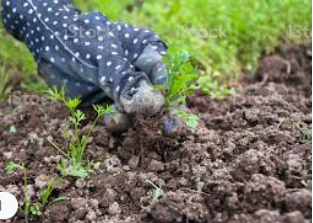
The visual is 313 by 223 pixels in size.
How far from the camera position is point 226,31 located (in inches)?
132

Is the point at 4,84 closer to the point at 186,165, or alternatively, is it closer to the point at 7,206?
the point at 7,206

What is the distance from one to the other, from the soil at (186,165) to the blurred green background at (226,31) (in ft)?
1.67

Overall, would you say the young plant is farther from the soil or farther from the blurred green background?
the blurred green background

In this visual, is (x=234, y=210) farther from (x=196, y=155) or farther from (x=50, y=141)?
(x=50, y=141)

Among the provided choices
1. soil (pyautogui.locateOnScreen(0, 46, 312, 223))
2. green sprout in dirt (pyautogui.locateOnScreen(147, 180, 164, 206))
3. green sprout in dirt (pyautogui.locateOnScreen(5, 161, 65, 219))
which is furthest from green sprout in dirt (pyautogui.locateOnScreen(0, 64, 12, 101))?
green sprout in dirt (pyautogui.locateOnScreen(147, 180, 164, 206))

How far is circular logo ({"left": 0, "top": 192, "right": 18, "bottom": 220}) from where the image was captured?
1.93 metres

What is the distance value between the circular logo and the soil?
0.05 metres

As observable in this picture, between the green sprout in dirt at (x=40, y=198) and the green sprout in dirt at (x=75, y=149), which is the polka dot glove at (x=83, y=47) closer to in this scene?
the green sprout in dirt at (x=75, y=149)

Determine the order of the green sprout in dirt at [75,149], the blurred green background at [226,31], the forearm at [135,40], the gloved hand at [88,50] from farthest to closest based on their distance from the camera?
1. the blurred green background at [226,31]
2. the forearm at [135,40]
3. the gloved hand at [88,50]
4. the green sprout in dirt at [75,149]

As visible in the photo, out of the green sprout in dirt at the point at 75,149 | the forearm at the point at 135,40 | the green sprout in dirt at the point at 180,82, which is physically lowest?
the green sprout in dirt at the point at 75,149

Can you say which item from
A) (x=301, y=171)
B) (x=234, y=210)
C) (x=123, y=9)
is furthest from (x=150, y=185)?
(x=123, y=9)

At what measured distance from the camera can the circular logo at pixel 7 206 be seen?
75.9 inches

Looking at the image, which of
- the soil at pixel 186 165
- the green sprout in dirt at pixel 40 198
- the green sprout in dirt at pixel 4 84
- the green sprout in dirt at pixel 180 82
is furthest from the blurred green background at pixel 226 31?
the green sprout in dirt at pixel 40 198

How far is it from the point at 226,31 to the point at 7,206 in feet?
6.11
